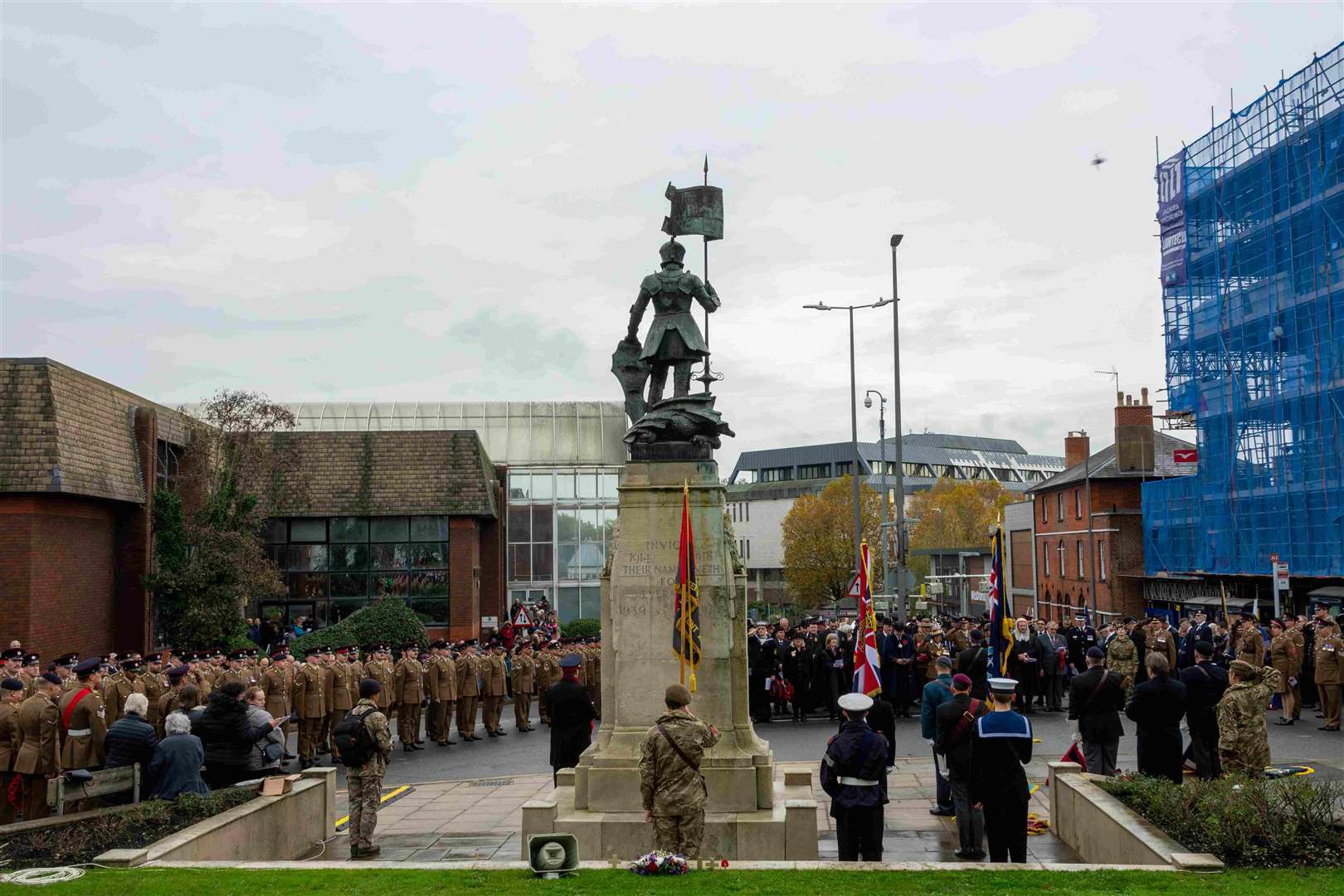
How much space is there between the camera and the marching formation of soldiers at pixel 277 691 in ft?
41.5

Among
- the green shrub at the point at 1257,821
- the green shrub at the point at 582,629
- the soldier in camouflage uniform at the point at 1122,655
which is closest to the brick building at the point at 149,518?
the green shrub at the point at 582,629

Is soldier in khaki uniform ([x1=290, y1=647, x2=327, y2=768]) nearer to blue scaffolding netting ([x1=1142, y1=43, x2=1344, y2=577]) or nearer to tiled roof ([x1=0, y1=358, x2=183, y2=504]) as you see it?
tiled roof ([x1=0, y1=358, x2=183, y2=504])

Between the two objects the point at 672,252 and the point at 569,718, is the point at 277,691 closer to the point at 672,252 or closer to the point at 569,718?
the point at 569,718

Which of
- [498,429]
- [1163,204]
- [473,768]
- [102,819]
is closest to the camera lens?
[102,819]

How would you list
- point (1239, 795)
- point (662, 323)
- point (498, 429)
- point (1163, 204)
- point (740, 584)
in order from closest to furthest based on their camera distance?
point (1239, 795)
point (740, 584)
point (662, 323)
point (1163, 204)
point (498, 429)

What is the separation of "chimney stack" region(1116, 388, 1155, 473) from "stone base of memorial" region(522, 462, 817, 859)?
39.0 metres

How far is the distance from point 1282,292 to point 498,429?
92.8 feet

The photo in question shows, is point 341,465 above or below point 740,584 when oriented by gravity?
above

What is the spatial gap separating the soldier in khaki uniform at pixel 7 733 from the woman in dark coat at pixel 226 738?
195 centimetres

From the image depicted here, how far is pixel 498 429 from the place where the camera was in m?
47.4

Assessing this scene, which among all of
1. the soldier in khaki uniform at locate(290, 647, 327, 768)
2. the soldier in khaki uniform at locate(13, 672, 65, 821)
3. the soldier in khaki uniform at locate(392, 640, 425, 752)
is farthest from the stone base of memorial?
the soldier in khaki uniform at locate(392, 640, 425, 752)

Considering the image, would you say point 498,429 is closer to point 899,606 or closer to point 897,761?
point 899,606

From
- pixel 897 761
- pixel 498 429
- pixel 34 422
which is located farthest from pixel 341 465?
pixel 897 761

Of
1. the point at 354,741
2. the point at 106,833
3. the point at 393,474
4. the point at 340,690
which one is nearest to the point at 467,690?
the point at 340,690
